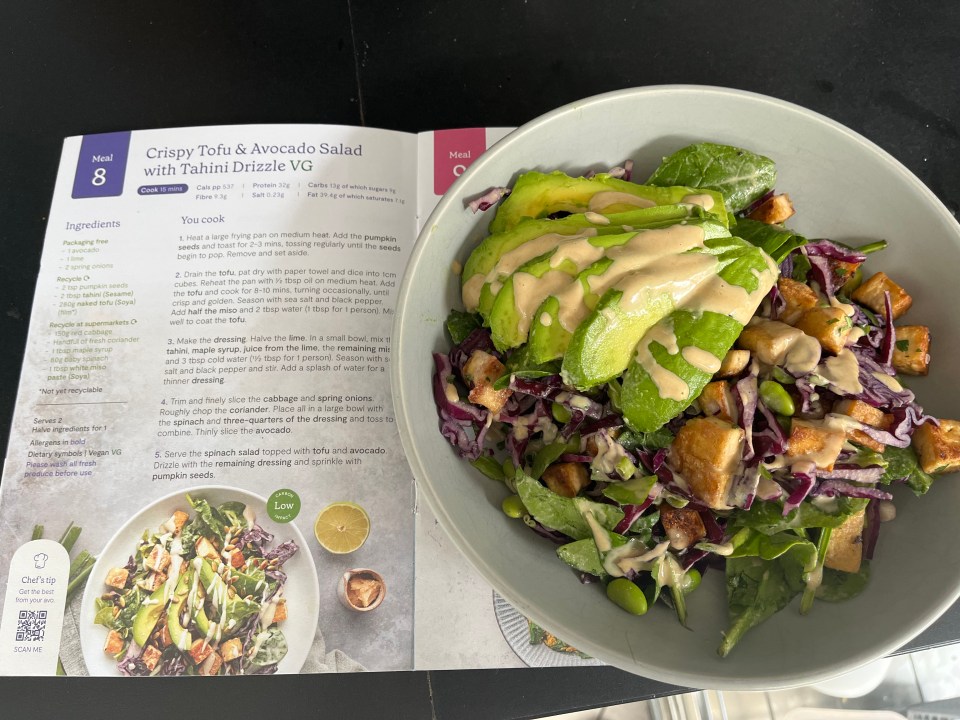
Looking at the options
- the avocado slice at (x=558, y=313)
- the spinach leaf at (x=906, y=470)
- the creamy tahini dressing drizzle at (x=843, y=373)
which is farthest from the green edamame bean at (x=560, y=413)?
the spinach leaf at (x=906, y=470)

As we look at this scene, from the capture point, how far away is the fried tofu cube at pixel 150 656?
1215 millimetres

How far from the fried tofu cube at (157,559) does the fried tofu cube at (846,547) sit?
49.7 inches

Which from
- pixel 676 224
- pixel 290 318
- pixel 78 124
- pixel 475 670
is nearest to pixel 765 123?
pixel 676 224

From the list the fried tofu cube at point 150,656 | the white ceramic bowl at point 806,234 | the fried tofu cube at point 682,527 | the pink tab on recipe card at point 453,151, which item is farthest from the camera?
the pink tab on recipe card at point 453,151

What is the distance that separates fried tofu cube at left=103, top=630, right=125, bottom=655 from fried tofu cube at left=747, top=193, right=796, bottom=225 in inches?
59.1

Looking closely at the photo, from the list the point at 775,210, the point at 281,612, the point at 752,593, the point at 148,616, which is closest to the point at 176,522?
the point at 148,616

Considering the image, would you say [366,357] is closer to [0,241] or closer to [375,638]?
[375,638]

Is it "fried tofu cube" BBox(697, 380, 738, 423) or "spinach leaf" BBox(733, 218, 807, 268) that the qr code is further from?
"spinach leaf" BBox(733, 218, 807, 268)

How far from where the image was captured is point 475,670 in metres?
1.26

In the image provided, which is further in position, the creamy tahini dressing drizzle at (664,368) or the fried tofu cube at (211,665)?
the fried tofu cube at (211,665)

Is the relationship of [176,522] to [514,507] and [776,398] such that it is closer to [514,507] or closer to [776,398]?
[514,507]

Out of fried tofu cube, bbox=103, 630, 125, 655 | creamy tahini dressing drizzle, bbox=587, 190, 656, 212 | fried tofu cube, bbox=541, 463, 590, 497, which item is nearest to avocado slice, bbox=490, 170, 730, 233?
creamy tahini dressing drizzle, bbox=587, 190, 656, 212

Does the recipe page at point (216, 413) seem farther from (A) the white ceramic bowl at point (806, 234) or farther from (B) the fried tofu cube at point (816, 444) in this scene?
(B) the fried tofu cube at point (816, 444)

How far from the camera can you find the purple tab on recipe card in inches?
58.4
